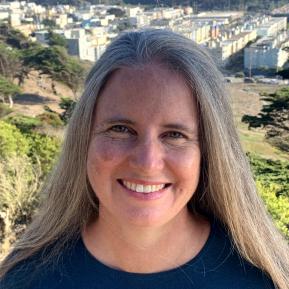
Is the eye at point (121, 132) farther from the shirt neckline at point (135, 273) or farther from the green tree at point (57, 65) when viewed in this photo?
the green tree at point (57, 65)

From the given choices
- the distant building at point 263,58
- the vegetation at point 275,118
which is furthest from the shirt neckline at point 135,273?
the distant building at point 263,58

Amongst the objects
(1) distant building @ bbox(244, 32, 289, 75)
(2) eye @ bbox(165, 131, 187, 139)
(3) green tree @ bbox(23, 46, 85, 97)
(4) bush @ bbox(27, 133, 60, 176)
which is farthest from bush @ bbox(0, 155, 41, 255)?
(1) distant building @ bbox(244, 32, 289, 75)

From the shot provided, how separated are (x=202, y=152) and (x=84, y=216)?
11.9 inches

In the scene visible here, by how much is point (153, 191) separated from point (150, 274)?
17 centimetres

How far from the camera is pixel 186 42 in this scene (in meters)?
1.06

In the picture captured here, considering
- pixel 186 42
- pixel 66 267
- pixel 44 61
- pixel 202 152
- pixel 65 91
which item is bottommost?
pixel 65 91

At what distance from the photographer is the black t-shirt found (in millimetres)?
1056

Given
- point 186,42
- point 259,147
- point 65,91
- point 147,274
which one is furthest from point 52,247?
point 65,91

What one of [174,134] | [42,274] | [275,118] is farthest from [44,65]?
[174,134]

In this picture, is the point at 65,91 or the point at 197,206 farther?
the point at 65,91

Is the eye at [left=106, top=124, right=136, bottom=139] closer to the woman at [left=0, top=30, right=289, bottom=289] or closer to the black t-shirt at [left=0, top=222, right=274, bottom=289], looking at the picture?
the woman at [left=0, top=30, right=289, bottom=289]

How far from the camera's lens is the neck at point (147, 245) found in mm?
1073

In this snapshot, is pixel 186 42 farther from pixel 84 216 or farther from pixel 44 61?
pixel 44 61

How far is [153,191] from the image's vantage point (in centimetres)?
101
